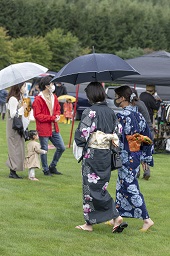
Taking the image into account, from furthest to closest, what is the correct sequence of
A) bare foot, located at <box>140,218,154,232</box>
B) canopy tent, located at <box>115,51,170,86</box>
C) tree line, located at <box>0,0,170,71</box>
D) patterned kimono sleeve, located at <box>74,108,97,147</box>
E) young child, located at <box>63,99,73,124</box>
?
tree line, located at <box>0,0,170,71</box>
young child, located at <box>63,99,73,124</box>
canopy tent, located at <box>115,51,170,86</box>
bare foot, located at <box>140,218,154,232</box>
patterned kimono sleeve, located at <box>74,108,97,147</box>

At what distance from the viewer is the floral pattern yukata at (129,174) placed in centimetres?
823

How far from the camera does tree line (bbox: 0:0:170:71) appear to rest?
70.4 m

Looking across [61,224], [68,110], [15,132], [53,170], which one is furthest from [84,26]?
[61,224]

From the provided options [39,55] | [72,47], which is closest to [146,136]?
[39,55]

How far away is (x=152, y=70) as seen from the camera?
17.5 metres

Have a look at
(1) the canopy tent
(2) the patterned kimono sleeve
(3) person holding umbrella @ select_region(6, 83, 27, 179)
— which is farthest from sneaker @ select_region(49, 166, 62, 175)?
(2) the patterned kimono sleeve

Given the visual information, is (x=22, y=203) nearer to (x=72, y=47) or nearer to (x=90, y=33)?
(x=72, y=47)

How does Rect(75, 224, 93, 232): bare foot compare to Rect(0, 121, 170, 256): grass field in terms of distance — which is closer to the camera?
Rect(0, 121, 170, 256): grass field

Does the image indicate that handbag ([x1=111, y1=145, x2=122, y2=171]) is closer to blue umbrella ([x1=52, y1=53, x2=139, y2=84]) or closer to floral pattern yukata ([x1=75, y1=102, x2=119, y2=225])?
floral pattern yukata ([x1=75, y1=102, x2=119, y2=225])

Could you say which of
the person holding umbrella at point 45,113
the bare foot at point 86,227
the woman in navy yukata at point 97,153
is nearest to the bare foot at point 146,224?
the woman in navy yukata at point 97,153

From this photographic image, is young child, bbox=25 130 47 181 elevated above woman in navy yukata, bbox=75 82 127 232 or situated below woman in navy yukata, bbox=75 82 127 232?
below

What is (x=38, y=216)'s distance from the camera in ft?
29.1

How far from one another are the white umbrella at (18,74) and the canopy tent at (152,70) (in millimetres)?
5330

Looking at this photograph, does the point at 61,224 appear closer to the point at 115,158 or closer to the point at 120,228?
the point at 120,228
